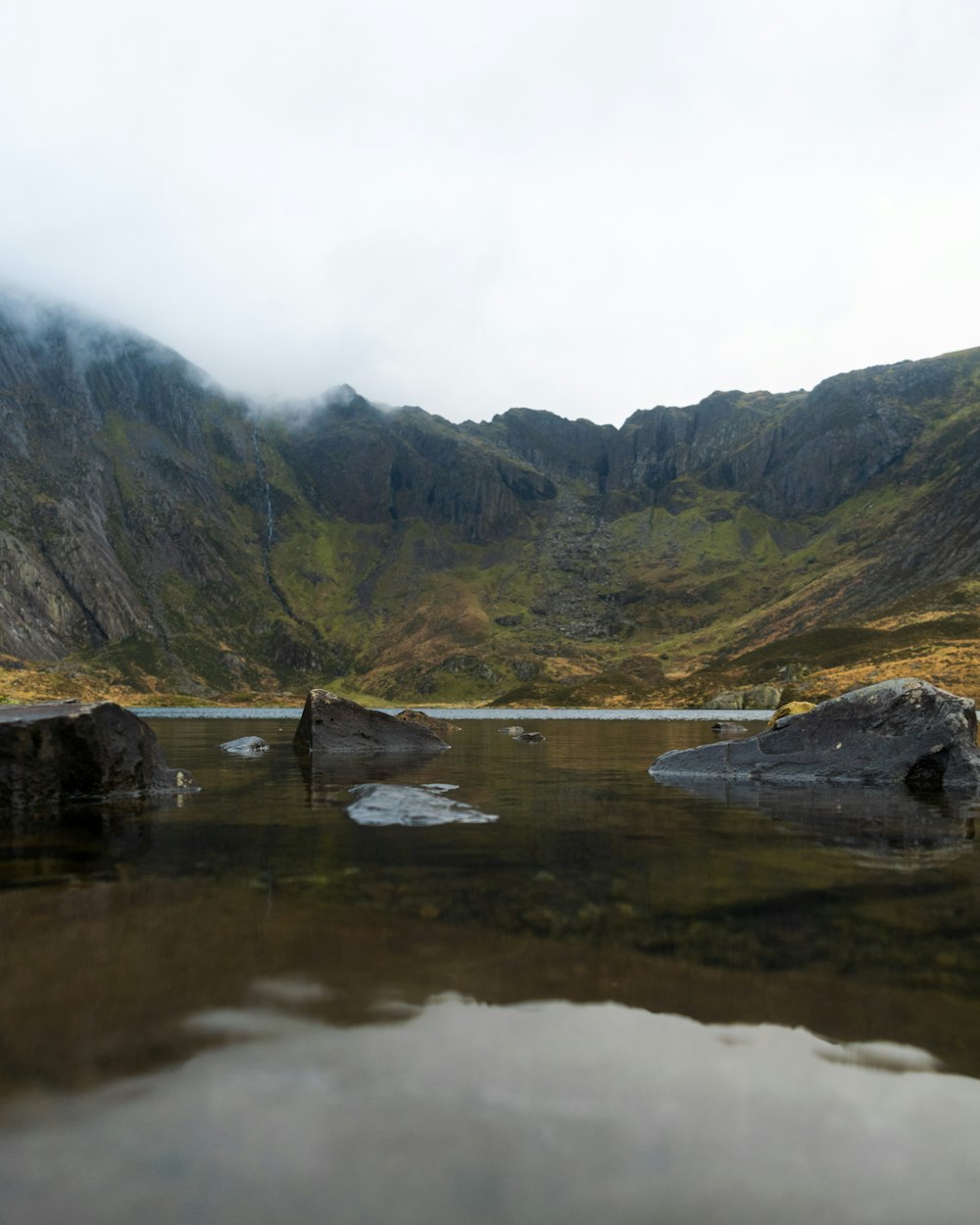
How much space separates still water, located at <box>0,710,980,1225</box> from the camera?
13.0 feet

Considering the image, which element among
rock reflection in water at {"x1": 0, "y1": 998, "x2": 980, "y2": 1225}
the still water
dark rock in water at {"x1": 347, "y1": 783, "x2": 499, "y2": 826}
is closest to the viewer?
rock reflection in water at {"x1": 0, "y1": 998, "x2": 980, "y2": 1225}

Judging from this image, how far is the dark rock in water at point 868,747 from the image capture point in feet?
85.0

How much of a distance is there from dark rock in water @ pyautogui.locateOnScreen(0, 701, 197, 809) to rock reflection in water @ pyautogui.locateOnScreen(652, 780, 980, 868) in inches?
654

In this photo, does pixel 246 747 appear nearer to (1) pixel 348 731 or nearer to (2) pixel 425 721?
(1) pixel 348 731

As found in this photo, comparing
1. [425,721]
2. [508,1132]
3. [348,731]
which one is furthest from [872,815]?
[425,721]

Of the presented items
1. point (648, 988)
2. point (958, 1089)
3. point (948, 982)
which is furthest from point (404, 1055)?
point (948, 982)

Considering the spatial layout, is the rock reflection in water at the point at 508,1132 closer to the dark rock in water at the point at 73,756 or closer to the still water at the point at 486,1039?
the still water at the point at 486,1039

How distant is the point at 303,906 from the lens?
944cm

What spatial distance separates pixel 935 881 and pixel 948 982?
5.19m

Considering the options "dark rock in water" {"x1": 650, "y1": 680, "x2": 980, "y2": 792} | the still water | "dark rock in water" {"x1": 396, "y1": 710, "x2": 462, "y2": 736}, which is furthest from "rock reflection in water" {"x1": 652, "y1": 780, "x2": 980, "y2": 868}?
"dark rock in water" {"x1": 396, "y1": 710, "x2": 462, "y2": 736}

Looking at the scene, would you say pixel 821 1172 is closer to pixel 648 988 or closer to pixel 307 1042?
pixel 648 988

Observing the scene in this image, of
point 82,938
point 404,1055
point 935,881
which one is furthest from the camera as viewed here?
point 935,881

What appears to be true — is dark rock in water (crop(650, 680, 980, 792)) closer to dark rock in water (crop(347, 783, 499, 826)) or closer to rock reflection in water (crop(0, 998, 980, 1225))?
dark rock in water (crop(347, 783, 499, 826))

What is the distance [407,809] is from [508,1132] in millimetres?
13403
